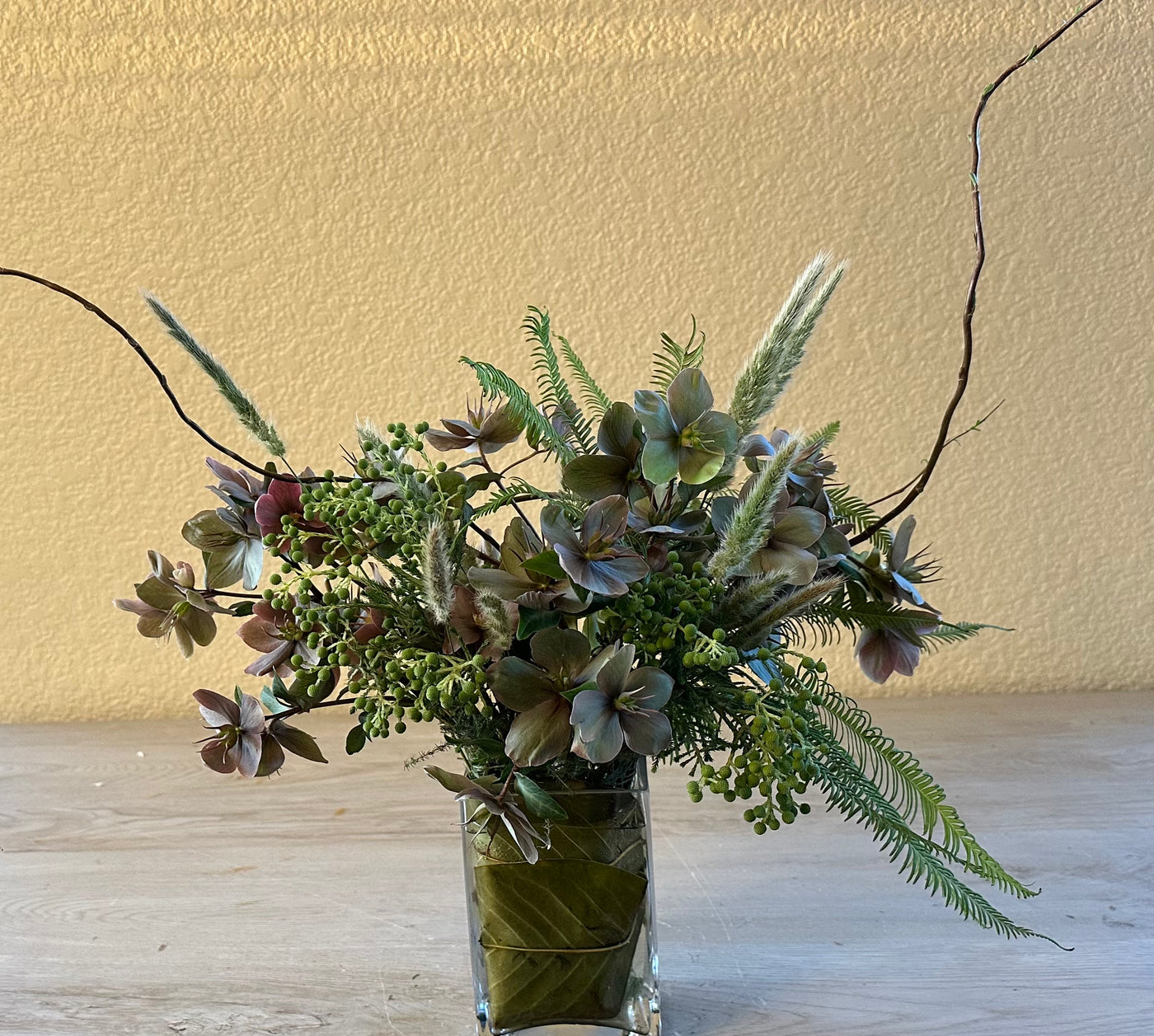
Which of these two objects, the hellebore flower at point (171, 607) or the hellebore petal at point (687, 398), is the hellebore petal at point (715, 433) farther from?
the hellebore flower at point (171, 607)

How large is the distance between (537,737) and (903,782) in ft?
0.57

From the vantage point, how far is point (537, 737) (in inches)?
16.6

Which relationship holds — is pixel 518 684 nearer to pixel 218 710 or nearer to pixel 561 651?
pixel 561 651

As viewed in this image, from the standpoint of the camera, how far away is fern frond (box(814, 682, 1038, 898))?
46 centimetres

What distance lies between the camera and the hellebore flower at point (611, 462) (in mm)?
Answer: 431

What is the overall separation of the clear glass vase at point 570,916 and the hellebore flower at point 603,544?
0.12 m

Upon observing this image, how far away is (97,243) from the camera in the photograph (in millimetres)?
1164

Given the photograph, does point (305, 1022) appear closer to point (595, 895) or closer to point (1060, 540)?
point (595, 895)

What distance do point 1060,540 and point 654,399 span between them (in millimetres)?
948

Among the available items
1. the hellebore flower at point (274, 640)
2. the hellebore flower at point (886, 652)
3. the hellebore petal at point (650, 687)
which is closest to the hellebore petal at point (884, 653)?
the hellebore flower at point (886, 652)

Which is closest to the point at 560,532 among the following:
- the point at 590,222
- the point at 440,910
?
the point at 440,910

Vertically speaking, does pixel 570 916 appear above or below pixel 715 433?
below

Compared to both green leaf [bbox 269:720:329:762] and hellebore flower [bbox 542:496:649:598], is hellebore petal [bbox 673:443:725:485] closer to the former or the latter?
hellebore flower [bbox 542:496:649:598]

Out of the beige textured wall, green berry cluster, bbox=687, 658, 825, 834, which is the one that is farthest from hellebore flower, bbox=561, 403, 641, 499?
the beige textured wall
